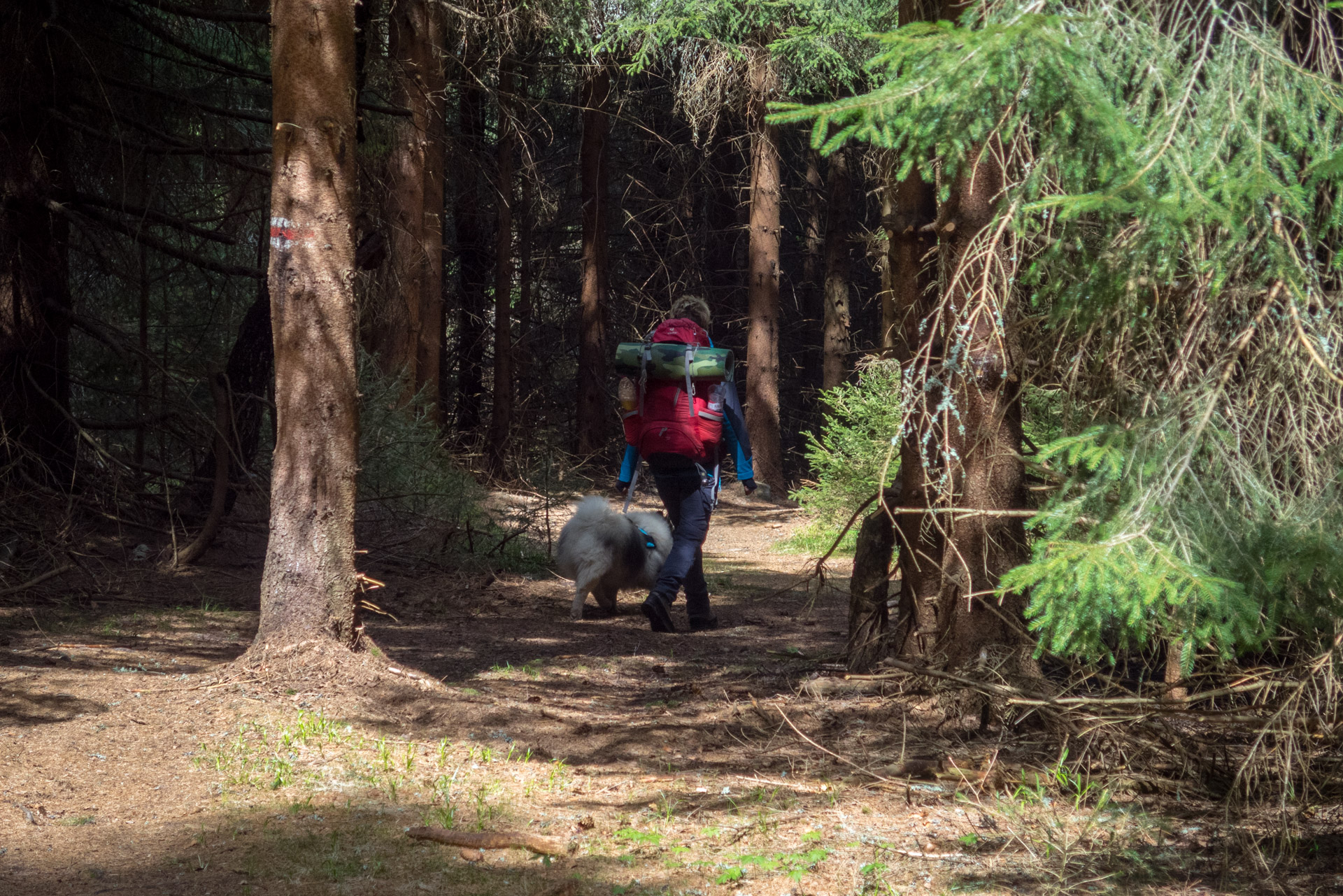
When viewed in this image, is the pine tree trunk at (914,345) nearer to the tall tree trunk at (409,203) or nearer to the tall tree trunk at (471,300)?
the tall tree trunk at (409,203)

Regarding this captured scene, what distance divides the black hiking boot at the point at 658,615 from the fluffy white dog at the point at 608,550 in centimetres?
57

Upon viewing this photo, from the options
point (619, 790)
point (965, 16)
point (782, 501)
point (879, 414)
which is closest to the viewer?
point (965, 16)

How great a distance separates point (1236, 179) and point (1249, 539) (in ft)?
3.41

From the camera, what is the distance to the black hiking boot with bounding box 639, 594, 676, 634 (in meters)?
7.98

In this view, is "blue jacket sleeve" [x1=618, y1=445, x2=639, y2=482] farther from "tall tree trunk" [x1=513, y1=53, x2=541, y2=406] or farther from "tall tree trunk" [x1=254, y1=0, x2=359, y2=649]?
"tall tree trunk" [x1=513, y1=53, x2=541, y2=406]

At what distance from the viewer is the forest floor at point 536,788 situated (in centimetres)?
351

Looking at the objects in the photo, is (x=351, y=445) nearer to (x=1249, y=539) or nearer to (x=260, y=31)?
(x=1249, y=539)

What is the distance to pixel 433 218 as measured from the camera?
13766 millimetres

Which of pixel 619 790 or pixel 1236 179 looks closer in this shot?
pixel 1236 179

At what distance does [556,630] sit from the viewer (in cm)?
796

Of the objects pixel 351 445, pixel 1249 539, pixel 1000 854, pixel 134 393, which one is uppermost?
pixel 134 393

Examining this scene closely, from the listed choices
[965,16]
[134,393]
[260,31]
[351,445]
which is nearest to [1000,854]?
[965,16]

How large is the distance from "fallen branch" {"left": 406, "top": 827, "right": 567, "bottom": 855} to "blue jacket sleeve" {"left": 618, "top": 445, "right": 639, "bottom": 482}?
4.38m

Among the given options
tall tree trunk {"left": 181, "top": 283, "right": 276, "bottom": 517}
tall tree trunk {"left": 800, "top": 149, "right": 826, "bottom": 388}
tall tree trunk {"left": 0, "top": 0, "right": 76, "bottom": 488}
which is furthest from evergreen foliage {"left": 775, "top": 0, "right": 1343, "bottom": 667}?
tall tree trunk {"left": 800, "top": 149, "right": 826, "bottom": 388}
